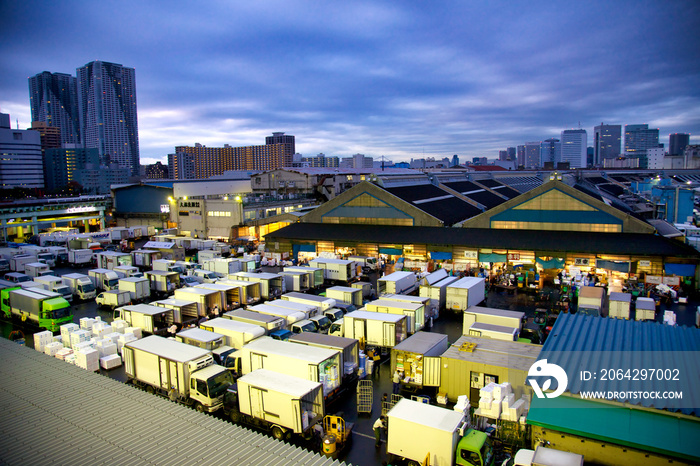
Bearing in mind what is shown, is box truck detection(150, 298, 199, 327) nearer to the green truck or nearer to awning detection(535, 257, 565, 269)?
the green truck

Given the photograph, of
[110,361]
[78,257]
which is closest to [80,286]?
[110,361]

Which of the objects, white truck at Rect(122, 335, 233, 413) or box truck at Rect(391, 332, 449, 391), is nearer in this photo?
white truck at Rect(122, 335, 233, 413)

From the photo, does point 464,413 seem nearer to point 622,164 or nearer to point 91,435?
point 91,435

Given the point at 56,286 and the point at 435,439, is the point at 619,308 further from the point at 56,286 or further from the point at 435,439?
the point at 56,286

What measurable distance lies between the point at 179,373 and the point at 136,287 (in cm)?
1657

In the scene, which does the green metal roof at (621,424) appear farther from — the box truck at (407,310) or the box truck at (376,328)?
the box truck at (407,310)

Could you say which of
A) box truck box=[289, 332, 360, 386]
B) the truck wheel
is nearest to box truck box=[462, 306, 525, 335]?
box truck box=[289, 332, 360, 386]

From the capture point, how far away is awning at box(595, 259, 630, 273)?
3203 centimetres

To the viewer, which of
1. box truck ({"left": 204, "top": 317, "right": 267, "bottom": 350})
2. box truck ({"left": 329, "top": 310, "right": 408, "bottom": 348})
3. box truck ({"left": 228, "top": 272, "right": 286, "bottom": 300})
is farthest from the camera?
box truck ({"left": 228, "top": 272, "right": 286, "bottom": 300})

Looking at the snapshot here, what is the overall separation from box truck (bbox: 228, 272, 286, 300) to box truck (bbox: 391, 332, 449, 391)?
572 inches

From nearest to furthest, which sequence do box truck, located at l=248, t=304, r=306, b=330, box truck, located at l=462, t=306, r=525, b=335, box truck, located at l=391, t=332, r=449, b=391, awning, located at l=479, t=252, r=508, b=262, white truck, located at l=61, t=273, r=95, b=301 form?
box truck, located at l=391, t=332, r=449, b=391
box truck, located at l=462, t=306, r=525, b=335
box truck, located at l=248, t=304, r=306, b=330
white truck, located at l=61, t=273, r=95, b=301
awning, located at l=479, t=252, r=508, b=262

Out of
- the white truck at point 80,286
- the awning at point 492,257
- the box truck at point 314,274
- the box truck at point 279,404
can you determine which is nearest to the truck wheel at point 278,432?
the box truck at point 279,404

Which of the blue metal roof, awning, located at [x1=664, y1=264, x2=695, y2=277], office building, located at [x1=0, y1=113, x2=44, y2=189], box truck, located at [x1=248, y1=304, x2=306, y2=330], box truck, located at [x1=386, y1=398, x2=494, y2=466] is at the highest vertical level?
office building, located at [x1=0, y1=113, x2=44, y2=189]

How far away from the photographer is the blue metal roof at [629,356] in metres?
10.4
